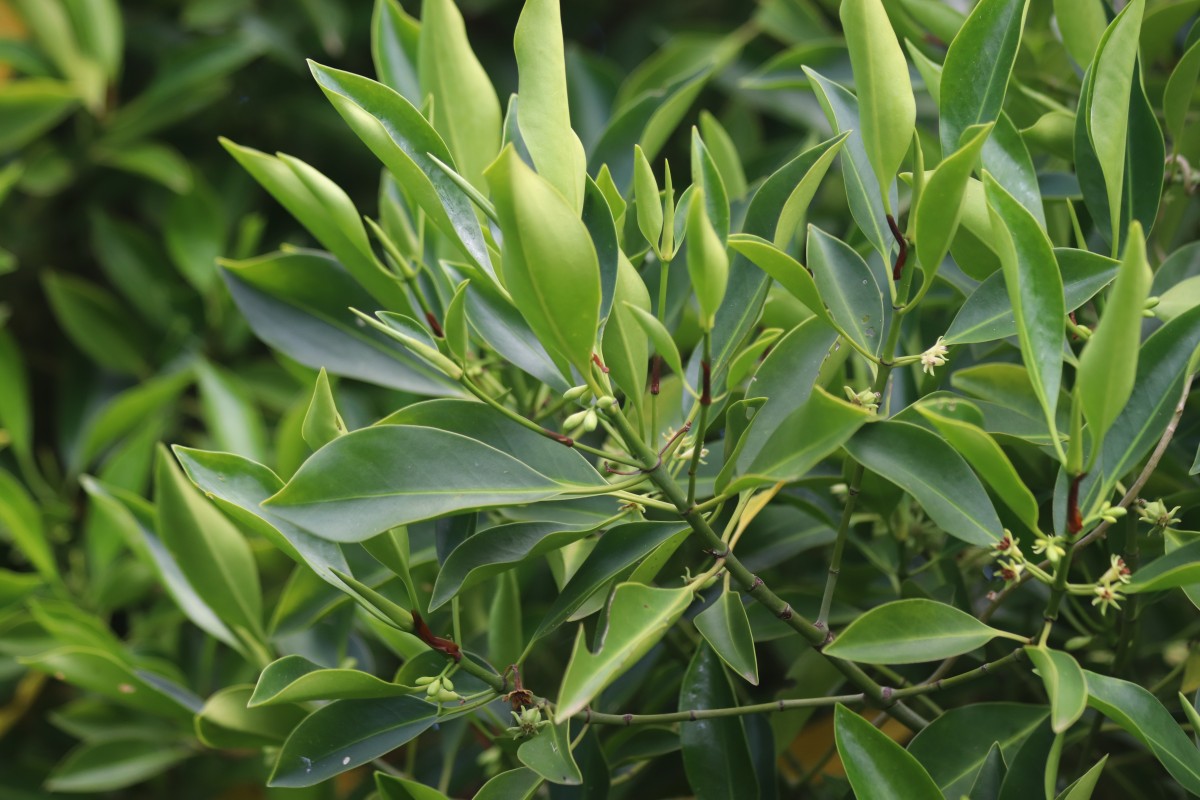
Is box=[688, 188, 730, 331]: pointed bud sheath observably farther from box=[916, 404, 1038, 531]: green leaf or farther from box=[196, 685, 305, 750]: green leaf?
box=[196, 685, 305, 750]: green leaf

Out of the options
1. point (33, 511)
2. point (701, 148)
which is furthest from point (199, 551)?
point (701, 148)

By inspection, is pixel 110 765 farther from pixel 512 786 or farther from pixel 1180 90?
pixel 1180 90

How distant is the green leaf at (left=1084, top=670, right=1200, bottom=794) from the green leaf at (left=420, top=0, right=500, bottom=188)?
41 centimetres

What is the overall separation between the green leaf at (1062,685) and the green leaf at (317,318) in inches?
15.7

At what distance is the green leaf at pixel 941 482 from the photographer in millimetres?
462

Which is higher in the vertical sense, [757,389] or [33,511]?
[757,389]

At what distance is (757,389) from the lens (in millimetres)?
512

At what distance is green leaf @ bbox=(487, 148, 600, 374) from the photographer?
0.38m

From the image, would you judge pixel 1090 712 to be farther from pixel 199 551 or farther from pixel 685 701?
pixel 199 551

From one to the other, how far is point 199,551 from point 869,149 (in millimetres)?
A: 468

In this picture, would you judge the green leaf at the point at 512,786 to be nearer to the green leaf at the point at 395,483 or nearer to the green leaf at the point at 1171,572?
the green leaf at the point at 395,483

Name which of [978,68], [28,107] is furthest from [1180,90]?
[28,107]

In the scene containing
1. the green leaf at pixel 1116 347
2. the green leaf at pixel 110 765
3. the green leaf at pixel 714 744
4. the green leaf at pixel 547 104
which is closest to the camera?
the green leaf at pixel 1116 347

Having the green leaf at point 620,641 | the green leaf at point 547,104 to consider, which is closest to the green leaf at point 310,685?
the green leaf at point 620,641
